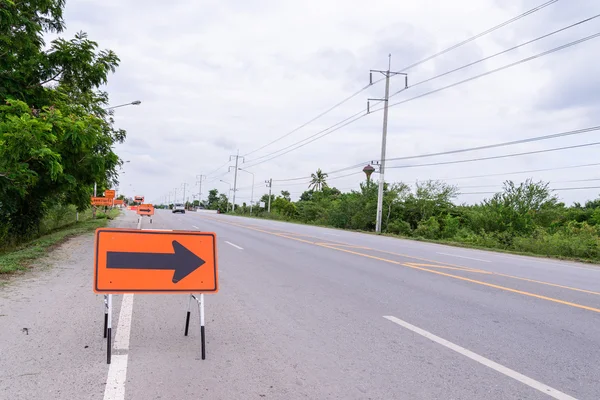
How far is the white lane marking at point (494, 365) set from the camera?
3.95m

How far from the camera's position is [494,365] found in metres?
4.58

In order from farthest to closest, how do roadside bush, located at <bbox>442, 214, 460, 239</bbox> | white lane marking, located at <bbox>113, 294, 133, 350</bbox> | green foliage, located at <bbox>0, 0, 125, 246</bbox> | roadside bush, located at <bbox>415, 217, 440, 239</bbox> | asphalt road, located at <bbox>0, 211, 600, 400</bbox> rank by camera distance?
roadside bush, located at <bbox>442, 214, 460, 239</bbox> → roadside bush, located at <bbox>415, 217, 440, 239</bbox> → green foliage, located at <bbox>0, 0, 125, 246</bbox> → white lane marking, located at <bbox>113, 294, 133, 350</bbox> → asphalt road, located at <bbox>0, 211, 600, 400</bbox>

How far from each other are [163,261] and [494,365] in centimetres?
345

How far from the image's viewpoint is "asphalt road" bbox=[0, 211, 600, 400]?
3.90 m

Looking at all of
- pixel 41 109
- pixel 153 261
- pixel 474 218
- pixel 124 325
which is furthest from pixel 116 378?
pixel 474 218

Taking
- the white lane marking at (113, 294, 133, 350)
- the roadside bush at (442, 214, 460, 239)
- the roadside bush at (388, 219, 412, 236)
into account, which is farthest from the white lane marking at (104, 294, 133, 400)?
the roadside bush at (388, 219, 412, 236)

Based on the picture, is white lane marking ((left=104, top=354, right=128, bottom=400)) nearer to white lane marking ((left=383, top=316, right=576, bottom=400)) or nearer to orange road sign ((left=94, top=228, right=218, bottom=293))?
orange road sign ((left=94, top=228, right=218, bottom=293))

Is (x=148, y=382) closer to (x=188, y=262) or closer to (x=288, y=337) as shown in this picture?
(x=188, y=262)

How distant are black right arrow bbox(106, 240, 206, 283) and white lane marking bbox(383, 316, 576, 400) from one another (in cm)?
272

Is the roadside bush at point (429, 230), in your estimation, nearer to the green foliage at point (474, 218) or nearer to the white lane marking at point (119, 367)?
the green foliage at point (474, 218)

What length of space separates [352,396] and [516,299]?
5379mm

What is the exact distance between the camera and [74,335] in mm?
5121

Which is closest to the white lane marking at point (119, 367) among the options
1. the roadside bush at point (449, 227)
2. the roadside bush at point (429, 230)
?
the roadside bush at point (429, 230)

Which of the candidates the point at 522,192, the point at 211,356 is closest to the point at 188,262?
the point at 211,356
